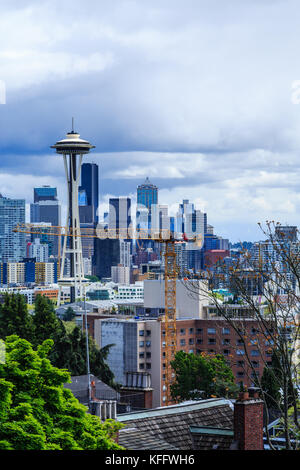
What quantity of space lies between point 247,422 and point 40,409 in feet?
7.95

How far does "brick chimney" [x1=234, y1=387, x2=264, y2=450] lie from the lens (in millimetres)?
10642

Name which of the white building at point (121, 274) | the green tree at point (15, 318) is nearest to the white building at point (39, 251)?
the white building at point (121, 274)

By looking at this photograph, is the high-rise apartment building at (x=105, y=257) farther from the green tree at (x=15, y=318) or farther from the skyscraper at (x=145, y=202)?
the green tree at (x=15, y=318)

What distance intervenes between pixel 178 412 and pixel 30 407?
13.8ft

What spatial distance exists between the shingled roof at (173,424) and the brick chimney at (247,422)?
1.38m

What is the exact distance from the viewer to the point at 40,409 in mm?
10297

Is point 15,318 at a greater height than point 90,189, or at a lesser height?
lesser

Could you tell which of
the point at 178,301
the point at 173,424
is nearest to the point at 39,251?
the point at 178,301

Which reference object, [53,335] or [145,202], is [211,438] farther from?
[145,202]

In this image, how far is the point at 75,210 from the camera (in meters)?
88.2

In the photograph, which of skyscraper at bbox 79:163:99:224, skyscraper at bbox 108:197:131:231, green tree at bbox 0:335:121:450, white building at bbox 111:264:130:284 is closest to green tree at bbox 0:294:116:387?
green tree at bbox 0:335:121:450
